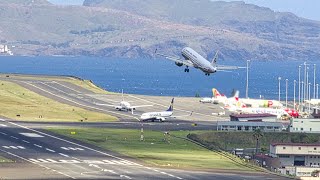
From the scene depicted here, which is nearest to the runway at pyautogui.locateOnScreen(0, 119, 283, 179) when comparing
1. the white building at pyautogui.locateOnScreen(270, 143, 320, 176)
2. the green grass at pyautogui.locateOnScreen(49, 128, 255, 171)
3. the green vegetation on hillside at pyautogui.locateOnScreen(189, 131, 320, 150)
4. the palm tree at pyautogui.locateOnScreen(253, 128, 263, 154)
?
the green grass at pyautogui.locateOnScreen(49, 128, 255, 171)

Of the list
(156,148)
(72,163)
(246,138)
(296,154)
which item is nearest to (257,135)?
(246,138)

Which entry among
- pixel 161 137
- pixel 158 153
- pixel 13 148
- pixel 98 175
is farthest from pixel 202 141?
pixel 98 175

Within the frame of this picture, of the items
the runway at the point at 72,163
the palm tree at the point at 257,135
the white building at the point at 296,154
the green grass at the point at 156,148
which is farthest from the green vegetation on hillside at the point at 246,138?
the runway at the point at 72,163

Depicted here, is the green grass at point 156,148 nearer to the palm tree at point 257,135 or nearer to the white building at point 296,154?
the white building at point 296,154

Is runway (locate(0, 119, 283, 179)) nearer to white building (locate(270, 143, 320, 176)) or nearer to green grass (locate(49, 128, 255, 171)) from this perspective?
green grass (locate(49, 128, 255, 171))

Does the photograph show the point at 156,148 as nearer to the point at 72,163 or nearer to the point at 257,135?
the point at 72,163

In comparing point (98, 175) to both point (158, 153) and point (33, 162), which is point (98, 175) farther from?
point (158, 153)
